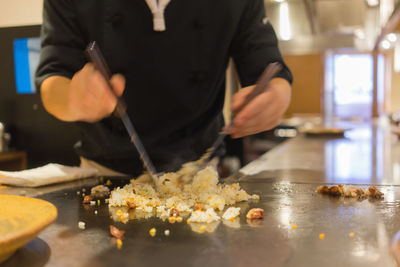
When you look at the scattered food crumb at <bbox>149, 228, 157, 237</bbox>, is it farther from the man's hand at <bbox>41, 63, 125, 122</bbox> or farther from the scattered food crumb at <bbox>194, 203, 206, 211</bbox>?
the man's hand at <bbox>41, 63, 125, 122</bbox>

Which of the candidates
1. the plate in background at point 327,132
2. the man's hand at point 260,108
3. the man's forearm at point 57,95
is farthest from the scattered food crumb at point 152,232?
the plate in background at point 327,132

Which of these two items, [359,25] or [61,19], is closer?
[61,19]

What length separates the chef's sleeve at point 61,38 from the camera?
1.29 meters

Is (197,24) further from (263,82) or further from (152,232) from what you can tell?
(152,232)

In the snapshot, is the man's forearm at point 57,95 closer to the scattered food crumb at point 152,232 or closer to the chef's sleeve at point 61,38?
the chef's sleeve at point 61,38

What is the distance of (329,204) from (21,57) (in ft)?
6.97

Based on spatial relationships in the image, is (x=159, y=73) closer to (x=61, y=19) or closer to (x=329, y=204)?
(x=61, y=19)

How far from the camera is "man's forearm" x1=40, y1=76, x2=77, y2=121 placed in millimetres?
1077

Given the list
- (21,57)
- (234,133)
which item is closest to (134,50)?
(234,133)

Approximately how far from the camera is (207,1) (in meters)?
1.38

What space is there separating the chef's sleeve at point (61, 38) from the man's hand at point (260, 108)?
596 millimetres

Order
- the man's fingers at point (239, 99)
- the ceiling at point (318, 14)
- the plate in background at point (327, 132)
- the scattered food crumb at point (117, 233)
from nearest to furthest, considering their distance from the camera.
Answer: the scattered food crumb at point (117, 233) → the man's fingers at point (239, 99) → the plate in background at point (327, 132) → the ceiling at point (318, 14)

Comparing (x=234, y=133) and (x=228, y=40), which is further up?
(x=228, y=40)

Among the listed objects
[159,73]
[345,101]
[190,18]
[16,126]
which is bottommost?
[345,101]
